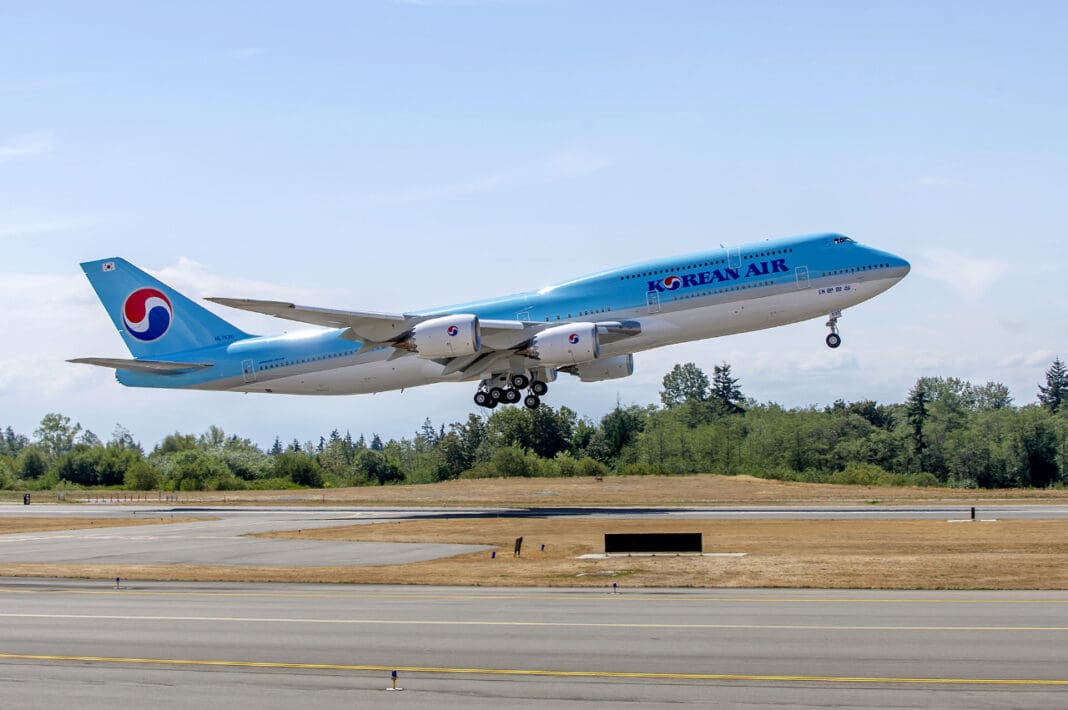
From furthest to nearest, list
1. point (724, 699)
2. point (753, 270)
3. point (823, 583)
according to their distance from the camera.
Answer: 1. point (753, 270)
2. point (823, 583)
3. point (724, 699)

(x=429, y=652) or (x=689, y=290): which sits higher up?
(x=689, y=290)

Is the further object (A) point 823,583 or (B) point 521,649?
(A) point 823,583

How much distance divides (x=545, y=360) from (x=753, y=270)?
964 centimetres

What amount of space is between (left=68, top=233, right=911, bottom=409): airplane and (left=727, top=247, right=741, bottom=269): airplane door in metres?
0.04

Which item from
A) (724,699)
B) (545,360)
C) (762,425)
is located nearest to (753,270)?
(545,360)

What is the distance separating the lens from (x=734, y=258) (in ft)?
157

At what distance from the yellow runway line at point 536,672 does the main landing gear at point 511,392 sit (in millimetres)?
38341

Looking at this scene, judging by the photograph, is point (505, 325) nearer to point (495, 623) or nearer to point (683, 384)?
point (495, 623)

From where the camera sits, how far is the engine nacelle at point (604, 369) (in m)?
55.0

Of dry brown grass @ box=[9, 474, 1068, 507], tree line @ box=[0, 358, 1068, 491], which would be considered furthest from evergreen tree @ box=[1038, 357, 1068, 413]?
dry brown grass @ box=[9, 474, 1068, 507]

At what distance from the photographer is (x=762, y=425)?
132 metres

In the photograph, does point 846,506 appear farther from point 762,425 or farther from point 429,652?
point 762,425

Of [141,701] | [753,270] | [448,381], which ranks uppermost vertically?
[753,270]

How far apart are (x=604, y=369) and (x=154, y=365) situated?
22.3 meters
